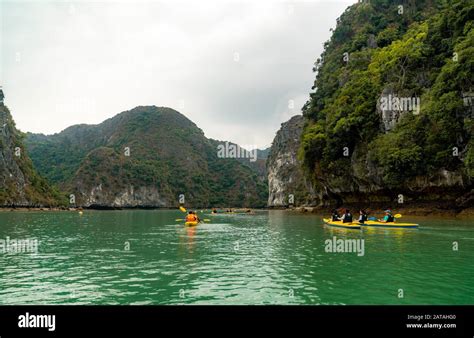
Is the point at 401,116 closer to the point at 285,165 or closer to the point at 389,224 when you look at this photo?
the point at 389,224

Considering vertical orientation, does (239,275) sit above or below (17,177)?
below

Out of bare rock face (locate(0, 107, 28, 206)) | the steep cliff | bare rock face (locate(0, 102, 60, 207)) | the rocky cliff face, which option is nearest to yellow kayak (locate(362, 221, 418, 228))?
the steep cliff

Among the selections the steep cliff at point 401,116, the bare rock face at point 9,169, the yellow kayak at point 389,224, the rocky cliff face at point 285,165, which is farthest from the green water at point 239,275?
the rocky cliff face at point 285,165

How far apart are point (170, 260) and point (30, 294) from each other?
22.1 feet

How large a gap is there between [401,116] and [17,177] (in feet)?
382

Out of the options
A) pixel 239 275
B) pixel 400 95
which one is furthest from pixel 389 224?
pixel 400 95

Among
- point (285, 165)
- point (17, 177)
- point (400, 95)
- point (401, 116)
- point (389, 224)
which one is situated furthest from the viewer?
point (285, 165)

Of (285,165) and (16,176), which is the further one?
(285,165)

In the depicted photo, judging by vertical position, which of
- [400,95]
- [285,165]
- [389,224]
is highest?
[400,95]

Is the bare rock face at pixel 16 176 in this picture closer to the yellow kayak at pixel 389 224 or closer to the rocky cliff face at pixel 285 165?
the rocky cliff face at pixel 285 165

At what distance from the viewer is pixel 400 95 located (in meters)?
51.2

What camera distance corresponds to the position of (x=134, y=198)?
612ft
